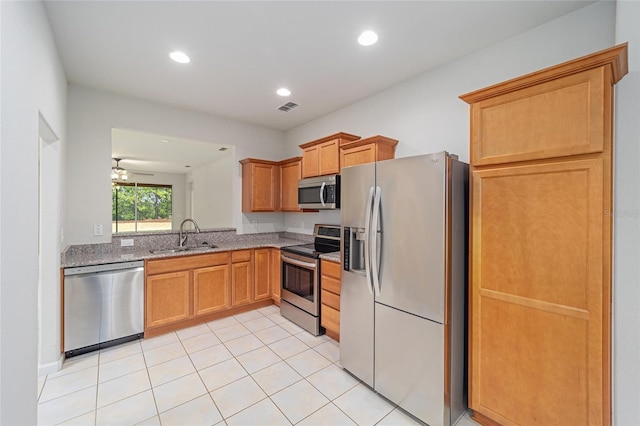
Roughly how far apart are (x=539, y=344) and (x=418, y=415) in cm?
93

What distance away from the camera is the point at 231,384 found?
2.29 meters

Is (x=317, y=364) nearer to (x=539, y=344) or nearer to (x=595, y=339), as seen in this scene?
(x=539, y=344)

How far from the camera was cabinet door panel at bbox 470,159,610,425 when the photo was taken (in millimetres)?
1437

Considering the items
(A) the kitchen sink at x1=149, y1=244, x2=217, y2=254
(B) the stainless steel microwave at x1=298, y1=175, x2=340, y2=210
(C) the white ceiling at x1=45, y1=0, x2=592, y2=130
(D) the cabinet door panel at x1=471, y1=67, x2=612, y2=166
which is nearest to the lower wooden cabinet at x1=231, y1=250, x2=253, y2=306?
(A) the kitchen sink at x1=149, y1=244, x2=217, y2=254

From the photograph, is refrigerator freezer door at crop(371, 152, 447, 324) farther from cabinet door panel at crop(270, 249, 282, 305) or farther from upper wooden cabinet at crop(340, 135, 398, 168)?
cabinet door panel at crop(270, 249, 282, 305)

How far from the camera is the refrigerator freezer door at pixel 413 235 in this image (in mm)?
1834

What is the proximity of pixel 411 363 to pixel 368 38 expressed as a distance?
254 centimetres

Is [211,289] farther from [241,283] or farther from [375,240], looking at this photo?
[375,240]

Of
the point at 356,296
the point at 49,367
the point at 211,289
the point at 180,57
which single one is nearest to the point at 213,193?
the point at 211,289

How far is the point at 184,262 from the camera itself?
3322 mm

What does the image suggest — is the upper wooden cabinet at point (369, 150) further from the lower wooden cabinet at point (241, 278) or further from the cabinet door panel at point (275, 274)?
the lower wooden cabinet at point (241, 278)

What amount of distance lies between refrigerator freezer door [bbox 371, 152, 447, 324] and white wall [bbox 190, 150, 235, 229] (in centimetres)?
433

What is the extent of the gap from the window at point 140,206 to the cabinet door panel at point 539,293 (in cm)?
976

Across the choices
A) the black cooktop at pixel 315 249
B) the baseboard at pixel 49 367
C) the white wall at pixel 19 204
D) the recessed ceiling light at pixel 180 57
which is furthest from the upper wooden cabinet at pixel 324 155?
the baseboard at pixel 49 367
